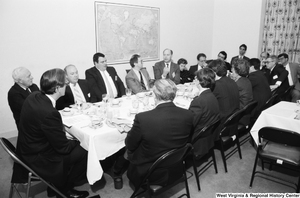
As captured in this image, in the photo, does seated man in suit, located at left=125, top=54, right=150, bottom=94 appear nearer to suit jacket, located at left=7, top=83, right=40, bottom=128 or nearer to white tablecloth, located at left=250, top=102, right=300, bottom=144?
suit jacket, located at left=7, top=83, right=40, bottom=128

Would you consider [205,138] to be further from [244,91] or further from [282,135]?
[244,91]

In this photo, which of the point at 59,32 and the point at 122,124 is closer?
the point at 122,124

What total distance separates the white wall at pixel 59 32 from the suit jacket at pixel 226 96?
10.1 feet

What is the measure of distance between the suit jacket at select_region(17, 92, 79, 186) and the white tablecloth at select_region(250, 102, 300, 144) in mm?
2460

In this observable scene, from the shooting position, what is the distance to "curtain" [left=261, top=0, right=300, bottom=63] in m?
6.88

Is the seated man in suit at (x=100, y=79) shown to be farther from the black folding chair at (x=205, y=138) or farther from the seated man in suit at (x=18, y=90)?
the black folding chair at (x=205, y=138)

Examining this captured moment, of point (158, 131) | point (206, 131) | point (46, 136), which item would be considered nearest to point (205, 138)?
point (206, 131)

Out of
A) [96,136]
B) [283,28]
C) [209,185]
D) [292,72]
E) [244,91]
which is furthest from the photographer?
[283,28]

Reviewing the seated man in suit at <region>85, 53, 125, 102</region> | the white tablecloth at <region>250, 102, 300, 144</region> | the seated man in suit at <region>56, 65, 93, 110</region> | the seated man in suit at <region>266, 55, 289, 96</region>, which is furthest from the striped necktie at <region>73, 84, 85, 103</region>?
the seated man in suit at <region>266, 55, 289, 96</region>

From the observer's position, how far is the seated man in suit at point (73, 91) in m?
3.76

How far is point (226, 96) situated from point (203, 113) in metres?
0.75

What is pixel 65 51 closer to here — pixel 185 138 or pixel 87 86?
pixel 87 86

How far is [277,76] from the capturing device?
5.34 meters

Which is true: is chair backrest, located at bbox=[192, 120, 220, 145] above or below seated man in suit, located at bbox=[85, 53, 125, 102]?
below
